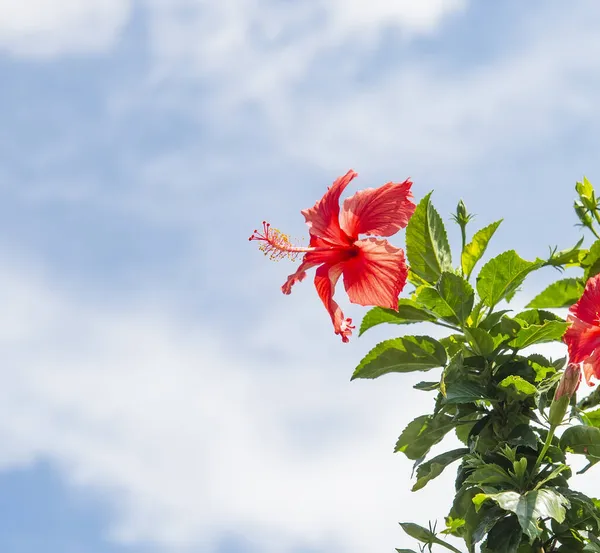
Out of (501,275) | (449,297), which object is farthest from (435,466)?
(501,275)

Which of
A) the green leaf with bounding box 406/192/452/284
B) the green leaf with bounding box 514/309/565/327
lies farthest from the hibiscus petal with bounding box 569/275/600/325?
the green leaf with bounding box 406/192/452/284

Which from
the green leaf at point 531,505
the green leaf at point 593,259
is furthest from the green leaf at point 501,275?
the green leaf at point 531,505

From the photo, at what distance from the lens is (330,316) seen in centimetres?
279

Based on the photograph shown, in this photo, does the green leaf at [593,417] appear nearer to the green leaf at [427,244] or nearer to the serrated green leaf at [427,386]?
the serrated green leaf at [427,386]

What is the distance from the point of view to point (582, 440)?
8.86 ft

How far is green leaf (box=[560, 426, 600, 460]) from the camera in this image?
2.67 m

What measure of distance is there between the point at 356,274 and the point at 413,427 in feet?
2.07

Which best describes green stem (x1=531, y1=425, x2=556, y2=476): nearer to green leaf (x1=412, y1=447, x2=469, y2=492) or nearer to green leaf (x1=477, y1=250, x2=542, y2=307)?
green leaf (x1=412, y1=447, x2=469, y2=492)

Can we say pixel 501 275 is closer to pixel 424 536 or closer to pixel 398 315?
pixel 398 315

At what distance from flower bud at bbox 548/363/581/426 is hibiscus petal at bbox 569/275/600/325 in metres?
0.24

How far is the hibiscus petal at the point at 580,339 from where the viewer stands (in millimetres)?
2695

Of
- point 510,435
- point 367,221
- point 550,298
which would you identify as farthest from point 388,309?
point 550,298

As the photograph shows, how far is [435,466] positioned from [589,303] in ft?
2.56

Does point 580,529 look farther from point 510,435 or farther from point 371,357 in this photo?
point 371,357
